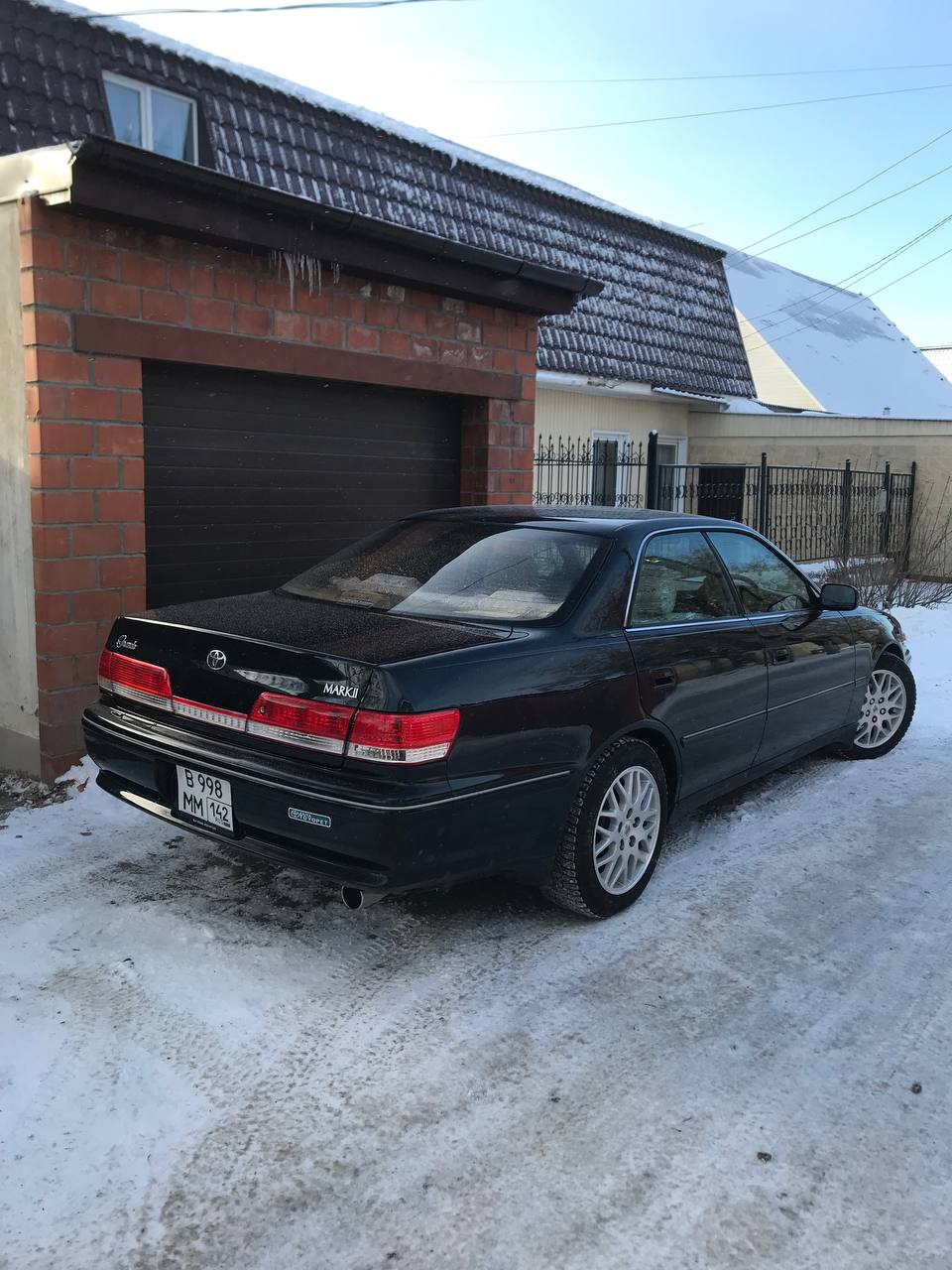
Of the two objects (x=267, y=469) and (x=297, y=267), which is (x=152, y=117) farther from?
(x=267, y=469)

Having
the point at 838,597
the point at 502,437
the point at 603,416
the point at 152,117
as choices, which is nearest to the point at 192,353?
the point at 502,437

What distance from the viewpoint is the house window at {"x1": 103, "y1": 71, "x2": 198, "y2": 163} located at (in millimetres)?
8539

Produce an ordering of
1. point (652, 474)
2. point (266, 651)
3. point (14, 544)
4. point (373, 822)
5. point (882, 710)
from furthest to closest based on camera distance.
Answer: point (652, 474) < point (882, 710) < point (14, 544) < point (266, 651) < point (373, 822)

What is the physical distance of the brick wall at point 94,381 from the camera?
505 centimetres

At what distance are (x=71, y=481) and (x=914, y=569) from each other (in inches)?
433

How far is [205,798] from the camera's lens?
12.0ft

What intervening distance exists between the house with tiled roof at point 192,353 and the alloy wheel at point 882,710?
2.90 m

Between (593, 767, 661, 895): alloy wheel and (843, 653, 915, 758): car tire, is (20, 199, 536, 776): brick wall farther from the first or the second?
(843, 653, 915, 758): car tire

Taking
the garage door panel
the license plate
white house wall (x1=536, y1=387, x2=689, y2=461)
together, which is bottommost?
the license plate

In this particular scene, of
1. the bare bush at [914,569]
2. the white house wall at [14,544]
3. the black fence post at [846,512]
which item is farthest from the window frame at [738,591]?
the black fence post at [846,512]

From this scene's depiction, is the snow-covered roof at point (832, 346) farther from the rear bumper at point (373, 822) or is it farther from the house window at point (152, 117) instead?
the rear bumper at point (373, 822)

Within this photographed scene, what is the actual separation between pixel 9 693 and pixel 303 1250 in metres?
3.88

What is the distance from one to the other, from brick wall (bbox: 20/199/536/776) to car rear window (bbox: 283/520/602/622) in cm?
127

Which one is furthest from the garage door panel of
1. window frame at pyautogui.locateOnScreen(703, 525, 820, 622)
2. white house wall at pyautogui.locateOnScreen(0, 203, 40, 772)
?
window frame at pyautogui.locateOnScreen(703, 525, 820, 622)
